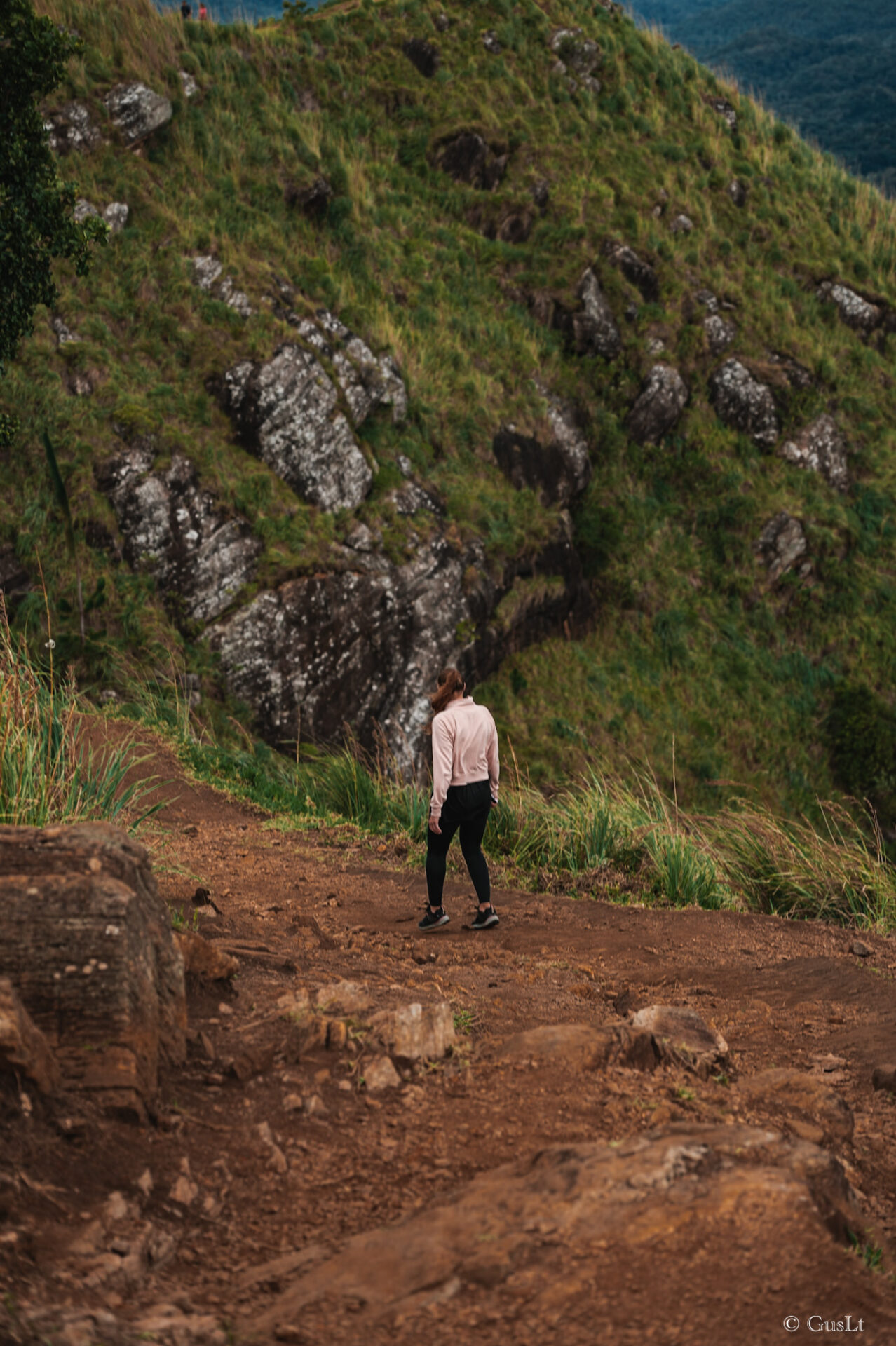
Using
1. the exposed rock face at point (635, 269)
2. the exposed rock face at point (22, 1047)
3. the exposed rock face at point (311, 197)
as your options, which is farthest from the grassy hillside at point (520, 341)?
the exposed rock face at point (22, 1047)

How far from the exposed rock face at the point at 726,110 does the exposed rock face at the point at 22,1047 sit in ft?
110

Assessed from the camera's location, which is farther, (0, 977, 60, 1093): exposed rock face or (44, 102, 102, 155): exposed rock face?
(44, 102, 102, 155): exposed rock face

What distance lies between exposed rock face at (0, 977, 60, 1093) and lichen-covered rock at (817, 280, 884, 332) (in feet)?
95.8

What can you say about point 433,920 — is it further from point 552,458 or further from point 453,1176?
point 552,458

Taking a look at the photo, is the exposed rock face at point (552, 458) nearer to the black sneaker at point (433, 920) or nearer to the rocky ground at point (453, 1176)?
the black sneaker at point (433, 920)

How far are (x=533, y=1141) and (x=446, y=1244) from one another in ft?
1.94

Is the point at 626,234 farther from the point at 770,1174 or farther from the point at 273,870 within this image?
the point at 770,1174

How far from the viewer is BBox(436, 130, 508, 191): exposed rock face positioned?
24.4 metres

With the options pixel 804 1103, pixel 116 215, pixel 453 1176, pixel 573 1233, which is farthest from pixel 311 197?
pixel 573 1233

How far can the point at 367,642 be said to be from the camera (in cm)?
1622

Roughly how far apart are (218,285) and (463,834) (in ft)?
48.9

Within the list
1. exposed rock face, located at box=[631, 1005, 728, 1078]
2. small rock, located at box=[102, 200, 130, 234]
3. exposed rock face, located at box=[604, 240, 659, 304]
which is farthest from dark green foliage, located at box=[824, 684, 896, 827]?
exposed rock face, located at box=[631, 1005, 728, 1078]

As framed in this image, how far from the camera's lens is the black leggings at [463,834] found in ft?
17.8

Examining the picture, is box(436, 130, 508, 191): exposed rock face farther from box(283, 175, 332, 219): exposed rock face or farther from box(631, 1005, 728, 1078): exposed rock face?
box(631, 1005, 728, 1078): exposed rock face
